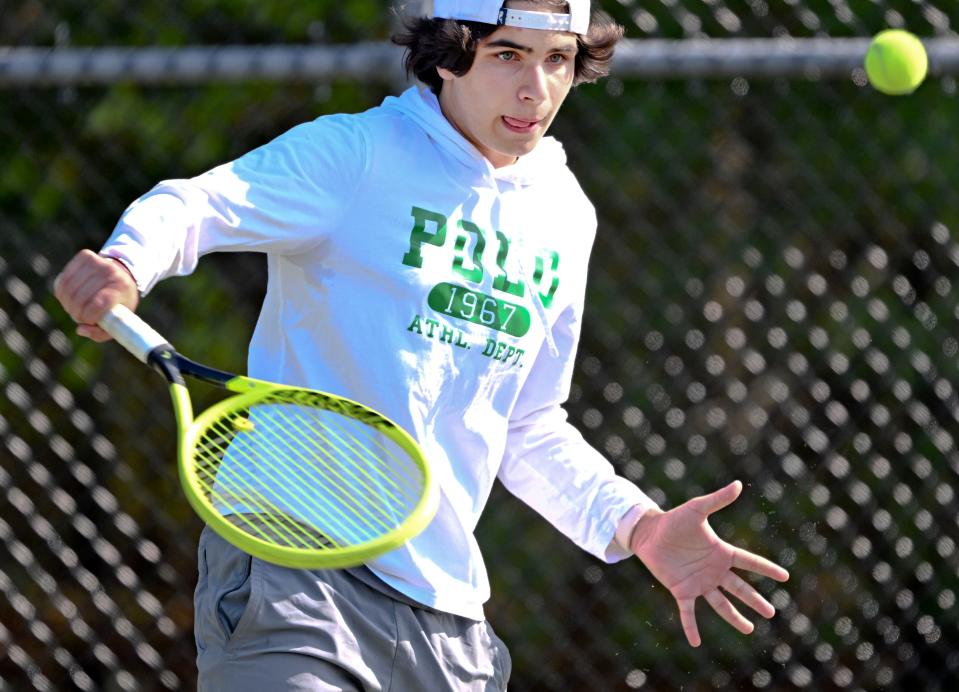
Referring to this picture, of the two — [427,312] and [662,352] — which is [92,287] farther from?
[662,352]

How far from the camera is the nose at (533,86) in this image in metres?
2.25

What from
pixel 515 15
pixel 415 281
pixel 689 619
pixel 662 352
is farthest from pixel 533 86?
pixel 662 352

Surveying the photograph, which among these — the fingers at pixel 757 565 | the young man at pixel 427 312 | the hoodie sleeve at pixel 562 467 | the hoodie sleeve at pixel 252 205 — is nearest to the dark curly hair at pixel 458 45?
the young man at pixel 427 312

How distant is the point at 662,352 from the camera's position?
387 centimetres

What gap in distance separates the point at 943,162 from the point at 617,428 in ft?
3.64

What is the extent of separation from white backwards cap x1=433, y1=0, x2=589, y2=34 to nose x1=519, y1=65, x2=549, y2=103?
69 millimetres

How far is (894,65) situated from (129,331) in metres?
1.93

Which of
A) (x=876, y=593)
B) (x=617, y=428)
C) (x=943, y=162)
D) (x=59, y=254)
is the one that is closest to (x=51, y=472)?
(x=59, y=254)

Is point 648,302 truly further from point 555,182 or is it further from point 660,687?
point 555,182

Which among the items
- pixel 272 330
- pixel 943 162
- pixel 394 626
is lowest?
pixel 394 626

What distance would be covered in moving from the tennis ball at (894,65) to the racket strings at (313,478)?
5.11 feet

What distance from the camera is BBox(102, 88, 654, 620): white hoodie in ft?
7.11

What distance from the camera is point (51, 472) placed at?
3.84m

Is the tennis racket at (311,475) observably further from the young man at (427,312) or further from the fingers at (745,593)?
the fingers at (745,593)
